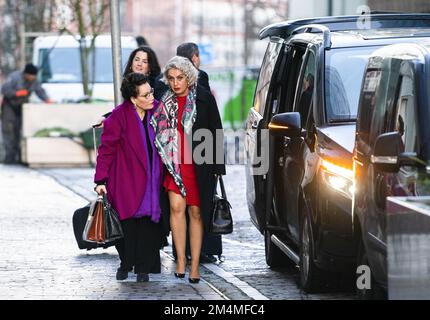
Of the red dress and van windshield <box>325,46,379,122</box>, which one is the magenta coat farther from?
van windshield <box>325,46,379,122</box>

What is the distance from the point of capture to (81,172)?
2473cm

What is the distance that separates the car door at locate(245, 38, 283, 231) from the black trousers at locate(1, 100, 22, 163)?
14.7m

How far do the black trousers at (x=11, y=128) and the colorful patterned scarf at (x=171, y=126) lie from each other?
16.2 m

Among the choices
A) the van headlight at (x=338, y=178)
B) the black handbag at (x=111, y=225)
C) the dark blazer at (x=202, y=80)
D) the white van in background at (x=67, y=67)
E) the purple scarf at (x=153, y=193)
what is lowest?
the white van in background at (x=67, y=67)

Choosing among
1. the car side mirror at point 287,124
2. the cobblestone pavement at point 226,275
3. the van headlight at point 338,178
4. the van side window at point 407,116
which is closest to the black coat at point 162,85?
the cobblestone pavement at point 226,275

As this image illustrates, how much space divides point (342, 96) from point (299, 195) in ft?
2.54

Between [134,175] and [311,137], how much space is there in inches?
62.0

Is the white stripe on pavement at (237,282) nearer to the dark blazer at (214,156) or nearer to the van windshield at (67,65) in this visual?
the dark blazer at (214,156)

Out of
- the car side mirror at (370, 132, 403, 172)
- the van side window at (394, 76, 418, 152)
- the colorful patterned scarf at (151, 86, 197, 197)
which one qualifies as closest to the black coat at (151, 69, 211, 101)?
the colorful patterned scarf at (151, 86, 197, 197)

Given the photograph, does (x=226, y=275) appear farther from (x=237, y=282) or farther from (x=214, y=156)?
(x=214, y=156)

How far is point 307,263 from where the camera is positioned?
10195 millimetres

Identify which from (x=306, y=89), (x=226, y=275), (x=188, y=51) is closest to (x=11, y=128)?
(x=188, y=51)

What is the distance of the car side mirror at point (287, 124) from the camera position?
34.2 feet

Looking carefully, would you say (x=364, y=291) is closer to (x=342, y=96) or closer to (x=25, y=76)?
(x=342, y=96)
